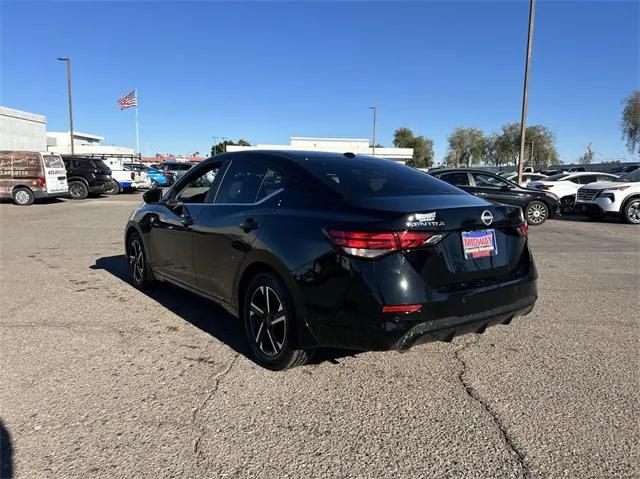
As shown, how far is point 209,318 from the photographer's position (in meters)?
4.95

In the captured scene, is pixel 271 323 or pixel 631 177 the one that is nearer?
pixel 271 323

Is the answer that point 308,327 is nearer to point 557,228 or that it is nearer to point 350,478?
point 350,478

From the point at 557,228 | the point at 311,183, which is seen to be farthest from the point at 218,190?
the point at 557,228

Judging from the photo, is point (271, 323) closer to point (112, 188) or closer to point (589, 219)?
point (589, 219)

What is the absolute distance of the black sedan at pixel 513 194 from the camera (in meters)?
13.6

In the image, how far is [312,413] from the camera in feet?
10.0

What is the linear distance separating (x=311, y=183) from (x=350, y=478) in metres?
1.93

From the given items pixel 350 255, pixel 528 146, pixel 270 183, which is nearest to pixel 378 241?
pixel 350 255

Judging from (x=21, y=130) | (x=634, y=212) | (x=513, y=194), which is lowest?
(x=634, y=212)

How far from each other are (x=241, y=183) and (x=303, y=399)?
1.87 m

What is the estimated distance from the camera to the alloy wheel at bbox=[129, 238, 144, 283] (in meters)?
5.90

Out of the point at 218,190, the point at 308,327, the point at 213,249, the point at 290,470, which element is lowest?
the point at 290,470

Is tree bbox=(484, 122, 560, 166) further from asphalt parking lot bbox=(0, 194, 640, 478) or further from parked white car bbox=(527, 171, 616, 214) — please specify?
asphalt parking lot bbox=(0, 194, 640, 478)

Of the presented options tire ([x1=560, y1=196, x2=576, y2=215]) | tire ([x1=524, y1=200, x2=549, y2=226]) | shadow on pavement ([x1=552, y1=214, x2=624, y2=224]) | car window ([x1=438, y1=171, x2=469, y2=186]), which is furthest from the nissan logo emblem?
tire ([x1=560, y1=196, x2=576, y2=215])
